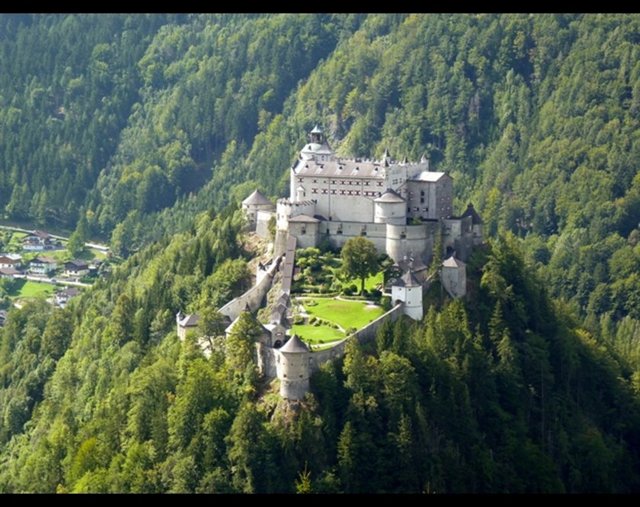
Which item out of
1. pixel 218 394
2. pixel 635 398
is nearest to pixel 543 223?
pixel 635 398

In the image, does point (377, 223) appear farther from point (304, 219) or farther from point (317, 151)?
point (317, 151)

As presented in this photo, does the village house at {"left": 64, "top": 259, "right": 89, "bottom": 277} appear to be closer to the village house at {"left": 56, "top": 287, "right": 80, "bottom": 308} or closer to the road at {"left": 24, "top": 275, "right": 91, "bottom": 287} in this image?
the road at {"left": 24, "top": 275, "right": 91, "bottom": 287}

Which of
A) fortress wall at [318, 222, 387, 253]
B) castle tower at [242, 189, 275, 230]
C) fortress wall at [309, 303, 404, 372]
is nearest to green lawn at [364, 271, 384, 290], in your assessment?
fortress wall at [318, 222, 387, 253]

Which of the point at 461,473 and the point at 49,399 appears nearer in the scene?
the point at 461,473

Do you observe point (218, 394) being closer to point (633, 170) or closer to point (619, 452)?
point (619, 452)

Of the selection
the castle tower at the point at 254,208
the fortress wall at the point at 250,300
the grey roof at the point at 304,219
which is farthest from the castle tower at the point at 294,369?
the castle tower at the point at 254,208

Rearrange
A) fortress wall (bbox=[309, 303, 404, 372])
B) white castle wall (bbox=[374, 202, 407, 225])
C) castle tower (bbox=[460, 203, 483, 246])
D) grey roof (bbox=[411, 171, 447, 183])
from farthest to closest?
castle tower (bbox=[460, 203, 483, 246])
grey roof (bbox=[411, 171, 447, 183])
white castle wall (bbox=[374, 202, 407, 225])
fortress wall (bbox=[309, 303, 404, 372])

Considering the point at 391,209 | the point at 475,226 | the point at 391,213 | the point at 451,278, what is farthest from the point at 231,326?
the point at 475,226
